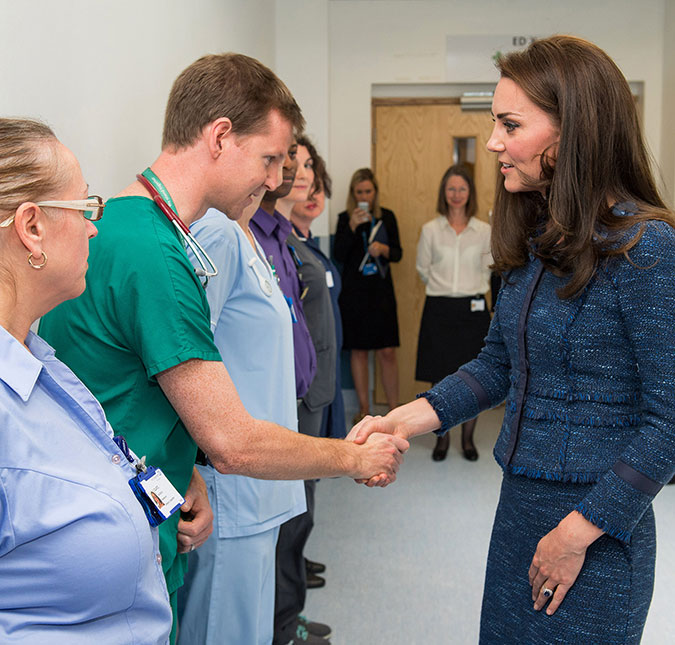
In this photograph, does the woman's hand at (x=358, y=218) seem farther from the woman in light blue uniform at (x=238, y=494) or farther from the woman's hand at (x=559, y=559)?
the woman's hand at (x=559, y=559)

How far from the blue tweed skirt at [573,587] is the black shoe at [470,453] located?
3286 mm

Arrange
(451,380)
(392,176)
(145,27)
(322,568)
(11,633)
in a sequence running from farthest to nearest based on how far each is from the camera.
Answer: (392,176)
(322,568)
(145,27)
(451,380)
(11,633)

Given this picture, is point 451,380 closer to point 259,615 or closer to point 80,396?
point 259,615

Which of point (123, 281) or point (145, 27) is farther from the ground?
point (145, 27)

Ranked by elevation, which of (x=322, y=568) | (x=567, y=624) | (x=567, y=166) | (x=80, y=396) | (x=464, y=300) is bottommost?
(x=322, y=568)

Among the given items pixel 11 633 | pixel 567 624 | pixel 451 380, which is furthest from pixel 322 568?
pixel 11 633

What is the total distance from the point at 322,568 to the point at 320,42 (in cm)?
415

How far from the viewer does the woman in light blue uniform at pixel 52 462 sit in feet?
2.81

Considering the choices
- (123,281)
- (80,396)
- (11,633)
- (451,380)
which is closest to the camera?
(11,633)

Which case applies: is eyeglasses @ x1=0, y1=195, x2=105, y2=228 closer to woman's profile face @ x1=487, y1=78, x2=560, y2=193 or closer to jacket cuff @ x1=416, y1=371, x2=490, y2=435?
woman's profile face @ x1=487, y1=78, x2=560, y2=193

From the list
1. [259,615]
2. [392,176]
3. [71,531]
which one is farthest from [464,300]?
[71,531]

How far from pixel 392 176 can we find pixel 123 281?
16.8 feet

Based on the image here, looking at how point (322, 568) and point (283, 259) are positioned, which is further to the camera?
point (322, 568)

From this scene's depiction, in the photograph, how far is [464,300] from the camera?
4.91 metres
